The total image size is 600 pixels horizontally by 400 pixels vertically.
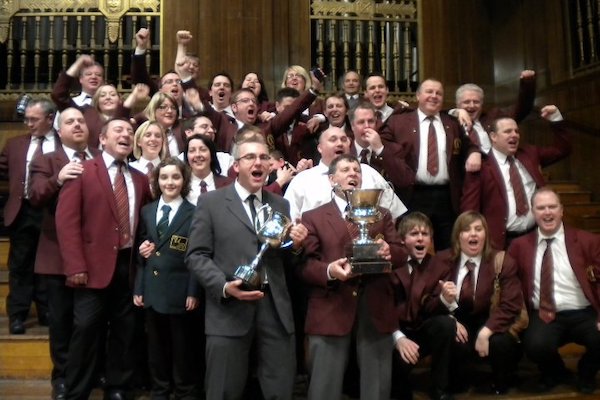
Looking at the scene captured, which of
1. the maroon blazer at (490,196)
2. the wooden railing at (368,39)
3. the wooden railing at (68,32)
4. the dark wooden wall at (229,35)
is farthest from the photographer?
the wooden railing at (368,39)

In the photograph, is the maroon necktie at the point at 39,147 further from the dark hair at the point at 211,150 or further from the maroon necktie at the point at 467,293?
the maroon necktie at the point at 467,293

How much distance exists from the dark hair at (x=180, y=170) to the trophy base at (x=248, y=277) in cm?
79

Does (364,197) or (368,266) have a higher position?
(364,197)

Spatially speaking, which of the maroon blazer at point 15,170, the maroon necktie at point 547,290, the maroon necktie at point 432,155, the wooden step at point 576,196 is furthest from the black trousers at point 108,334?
the wooden step at point 576,196

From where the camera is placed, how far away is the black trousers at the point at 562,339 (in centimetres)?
379

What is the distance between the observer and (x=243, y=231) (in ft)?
10.6

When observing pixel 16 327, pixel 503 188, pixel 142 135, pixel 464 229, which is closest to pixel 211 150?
pixel 142 135

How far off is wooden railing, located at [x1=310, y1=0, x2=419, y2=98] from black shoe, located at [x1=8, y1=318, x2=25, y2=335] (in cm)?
470

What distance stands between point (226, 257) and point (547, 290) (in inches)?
76.0

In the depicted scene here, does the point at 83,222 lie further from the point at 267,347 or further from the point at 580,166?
the point at 580,166

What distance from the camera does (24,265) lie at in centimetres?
428

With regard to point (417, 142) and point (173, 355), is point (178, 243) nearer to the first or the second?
point (173, 355)

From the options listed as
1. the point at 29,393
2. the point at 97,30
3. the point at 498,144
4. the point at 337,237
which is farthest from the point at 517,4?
the point at 29,393

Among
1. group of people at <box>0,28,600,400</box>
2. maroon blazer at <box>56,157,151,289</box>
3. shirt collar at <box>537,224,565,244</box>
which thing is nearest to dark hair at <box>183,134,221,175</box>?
group of people at <box>0,28,600,400</box>
